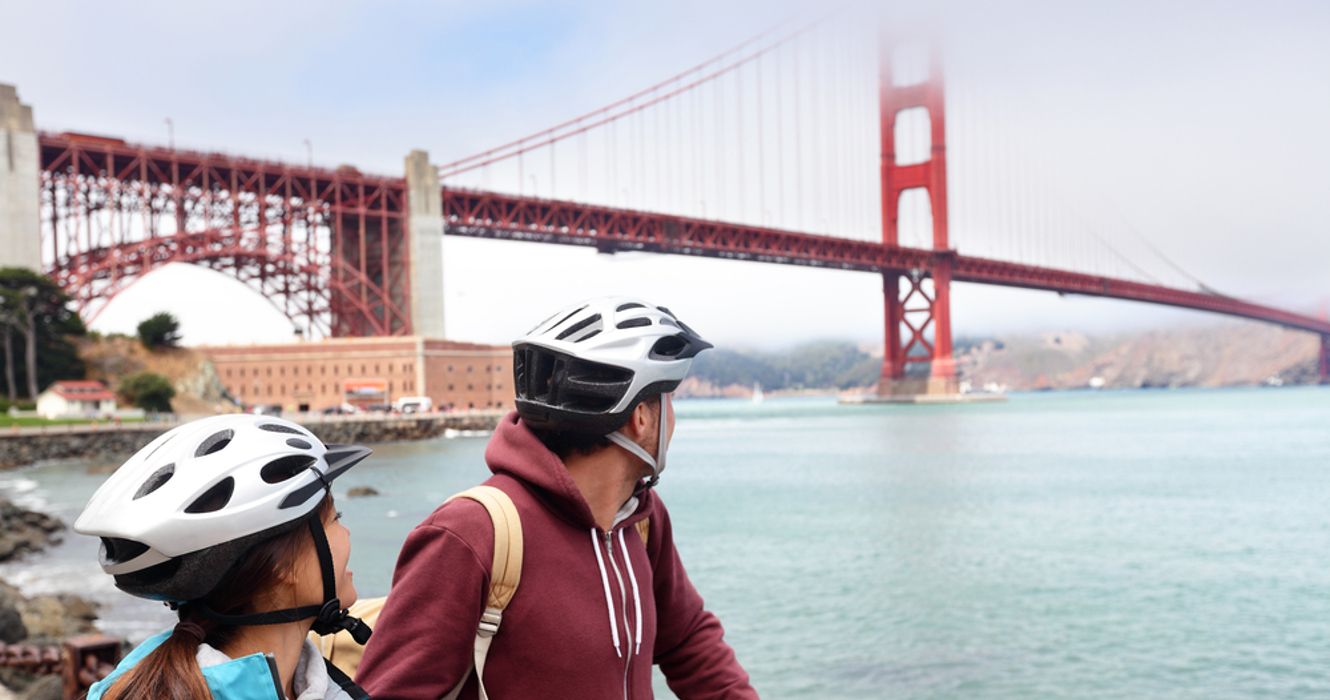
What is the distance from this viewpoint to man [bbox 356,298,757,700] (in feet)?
5.74

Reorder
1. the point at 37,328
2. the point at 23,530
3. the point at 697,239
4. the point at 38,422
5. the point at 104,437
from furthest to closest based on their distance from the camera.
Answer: the point at 697,239 < the point at 37,328 < the point at 38,422 < the point at 104,437 < the point at 23,530

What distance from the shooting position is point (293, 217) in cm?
5953

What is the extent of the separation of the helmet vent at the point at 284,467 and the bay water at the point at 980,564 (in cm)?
913

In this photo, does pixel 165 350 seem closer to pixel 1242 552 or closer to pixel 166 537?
pixel 1242 552

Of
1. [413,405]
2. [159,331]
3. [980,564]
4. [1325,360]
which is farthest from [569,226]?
[1325,360]

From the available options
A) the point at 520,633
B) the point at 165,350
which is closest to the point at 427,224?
the point at 165,350

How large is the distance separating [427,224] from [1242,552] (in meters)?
48.9

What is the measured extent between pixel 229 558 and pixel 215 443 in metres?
0.17

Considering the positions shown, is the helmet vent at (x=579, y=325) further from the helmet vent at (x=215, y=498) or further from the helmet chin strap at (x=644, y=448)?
the helmet vent at (x=215, y=498)

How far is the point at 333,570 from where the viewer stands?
163 cm

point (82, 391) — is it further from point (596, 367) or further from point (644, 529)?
point (596, 367)

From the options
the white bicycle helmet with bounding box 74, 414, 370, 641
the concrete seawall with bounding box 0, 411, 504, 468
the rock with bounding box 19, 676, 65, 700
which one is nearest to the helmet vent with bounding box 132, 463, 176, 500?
the white bicycle helmet with bounding box 74, 414, 370, 641

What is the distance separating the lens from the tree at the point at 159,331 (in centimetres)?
5569

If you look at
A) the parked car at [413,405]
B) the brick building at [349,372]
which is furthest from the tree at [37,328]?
the parked car at [413,405]
